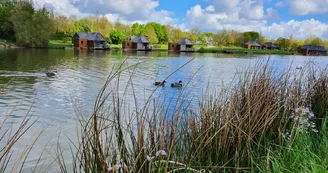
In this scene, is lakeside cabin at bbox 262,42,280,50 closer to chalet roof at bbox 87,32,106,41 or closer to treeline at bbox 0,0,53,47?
chalet roof at bbox 87,32,106,41

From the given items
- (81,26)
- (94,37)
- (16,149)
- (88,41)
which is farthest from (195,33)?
(16,149)

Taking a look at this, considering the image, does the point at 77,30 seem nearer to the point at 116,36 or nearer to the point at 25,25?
the point at 116,36

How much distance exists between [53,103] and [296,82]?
25.8ft

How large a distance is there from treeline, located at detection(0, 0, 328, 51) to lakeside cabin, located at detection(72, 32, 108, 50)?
15.2 ft

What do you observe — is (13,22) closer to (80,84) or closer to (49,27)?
(49,27)

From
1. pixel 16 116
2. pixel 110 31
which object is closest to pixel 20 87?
pixel 16 116

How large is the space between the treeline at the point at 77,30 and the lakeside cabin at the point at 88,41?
4629 mm

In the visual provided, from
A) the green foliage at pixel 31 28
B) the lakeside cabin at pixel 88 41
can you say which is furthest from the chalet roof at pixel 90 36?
the green foliage at pixel 31 28

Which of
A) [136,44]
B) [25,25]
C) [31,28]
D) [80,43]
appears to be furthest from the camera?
[136,44]

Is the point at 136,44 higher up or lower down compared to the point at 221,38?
lower down

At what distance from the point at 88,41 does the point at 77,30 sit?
1464 cm

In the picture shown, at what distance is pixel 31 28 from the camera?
4809 cm

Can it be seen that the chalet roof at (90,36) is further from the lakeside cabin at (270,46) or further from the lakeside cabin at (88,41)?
the lakeside cabin at (270,46)

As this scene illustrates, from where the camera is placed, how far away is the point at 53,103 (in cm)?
995
